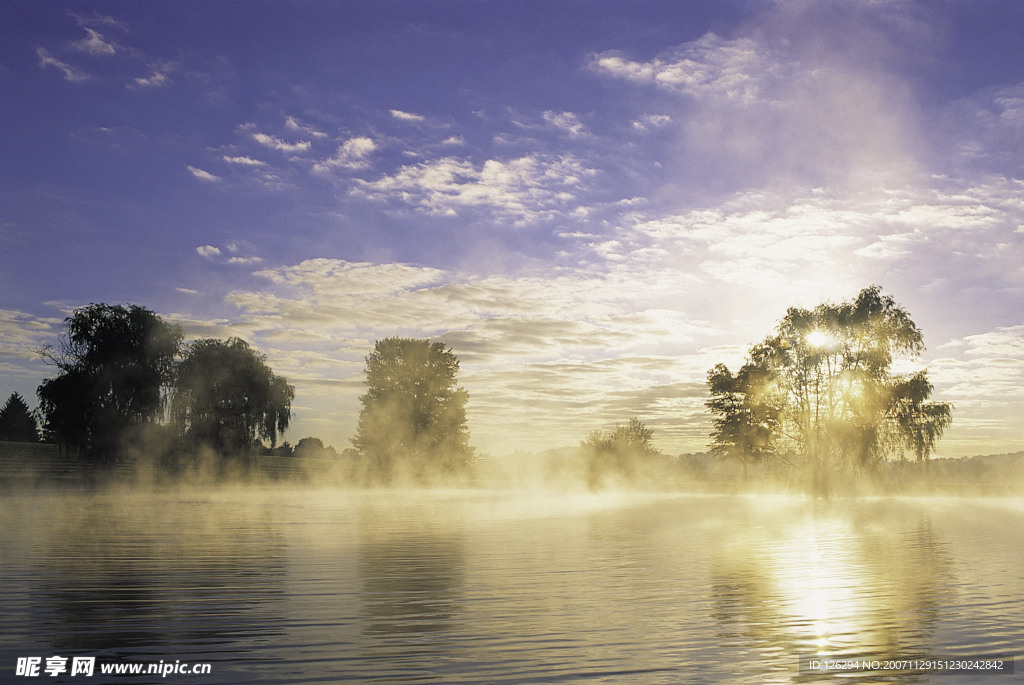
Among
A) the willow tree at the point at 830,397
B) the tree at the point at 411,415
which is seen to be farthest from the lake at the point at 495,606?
the tree at the point at 411,415

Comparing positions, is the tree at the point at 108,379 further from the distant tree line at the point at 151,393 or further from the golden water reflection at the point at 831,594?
the golden water reflection at the point at 831,594

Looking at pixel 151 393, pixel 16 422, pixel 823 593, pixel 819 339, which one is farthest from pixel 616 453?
pixel 16 422

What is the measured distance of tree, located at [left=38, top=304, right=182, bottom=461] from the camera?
43.8m

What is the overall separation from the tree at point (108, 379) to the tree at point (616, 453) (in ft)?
135

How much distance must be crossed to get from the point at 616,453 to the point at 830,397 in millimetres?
35770

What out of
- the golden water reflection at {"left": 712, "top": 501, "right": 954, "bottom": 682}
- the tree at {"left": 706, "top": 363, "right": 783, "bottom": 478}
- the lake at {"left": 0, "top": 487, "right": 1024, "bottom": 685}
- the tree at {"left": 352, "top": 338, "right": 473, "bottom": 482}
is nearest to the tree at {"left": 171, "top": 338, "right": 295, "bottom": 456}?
the tree at {"left": 352, "top": 338, "right": 473, "bottom": 482}

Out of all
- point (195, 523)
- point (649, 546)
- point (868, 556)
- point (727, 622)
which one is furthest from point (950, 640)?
Result: point (195, 523)

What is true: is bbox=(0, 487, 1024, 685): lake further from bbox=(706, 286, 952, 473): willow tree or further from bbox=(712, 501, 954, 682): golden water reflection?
bbox=(706, 286, 952, 473): willow tree

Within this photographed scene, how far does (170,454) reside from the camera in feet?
154

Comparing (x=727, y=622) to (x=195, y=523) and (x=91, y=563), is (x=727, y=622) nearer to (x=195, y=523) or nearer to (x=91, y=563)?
(x=91, y=563)

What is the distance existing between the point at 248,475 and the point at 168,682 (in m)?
50.3

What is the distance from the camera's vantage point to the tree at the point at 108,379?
43844mm

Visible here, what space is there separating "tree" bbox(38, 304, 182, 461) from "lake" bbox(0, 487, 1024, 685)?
32337 millimetres

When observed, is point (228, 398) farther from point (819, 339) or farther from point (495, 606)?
point (495, 606)
